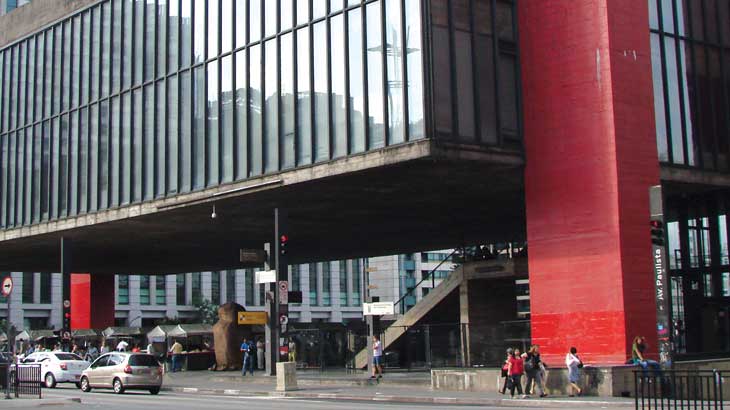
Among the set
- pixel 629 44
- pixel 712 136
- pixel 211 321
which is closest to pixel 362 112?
pixel 629 44

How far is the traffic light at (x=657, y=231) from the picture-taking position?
24.3 m

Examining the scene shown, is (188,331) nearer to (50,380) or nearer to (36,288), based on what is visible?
(50,380)

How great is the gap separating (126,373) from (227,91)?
11417mm

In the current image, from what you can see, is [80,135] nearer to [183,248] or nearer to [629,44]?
[183,248]

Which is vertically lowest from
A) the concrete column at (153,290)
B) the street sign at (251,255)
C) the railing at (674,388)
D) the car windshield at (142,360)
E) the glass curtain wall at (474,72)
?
the railing at (674,388)

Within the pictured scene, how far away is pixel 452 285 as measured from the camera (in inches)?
1843

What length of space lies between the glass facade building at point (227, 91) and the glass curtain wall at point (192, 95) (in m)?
0.07

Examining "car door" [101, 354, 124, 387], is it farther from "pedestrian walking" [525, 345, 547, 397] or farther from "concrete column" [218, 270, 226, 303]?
"concrete column" [218, 270, 226, 303]

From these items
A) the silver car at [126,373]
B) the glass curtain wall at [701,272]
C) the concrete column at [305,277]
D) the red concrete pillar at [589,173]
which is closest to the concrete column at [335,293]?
the concrete column at [305,277]

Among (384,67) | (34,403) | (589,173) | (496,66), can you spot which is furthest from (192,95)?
(34,403)

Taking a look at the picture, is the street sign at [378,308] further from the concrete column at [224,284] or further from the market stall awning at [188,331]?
the concrete column at [224,284]

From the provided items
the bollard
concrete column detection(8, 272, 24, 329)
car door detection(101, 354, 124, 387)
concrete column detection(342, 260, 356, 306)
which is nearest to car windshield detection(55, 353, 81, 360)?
car door detection(101, 354, 124, 387)

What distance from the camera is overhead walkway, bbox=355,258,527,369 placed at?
43625 millimetres

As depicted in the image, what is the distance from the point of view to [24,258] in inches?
2287
